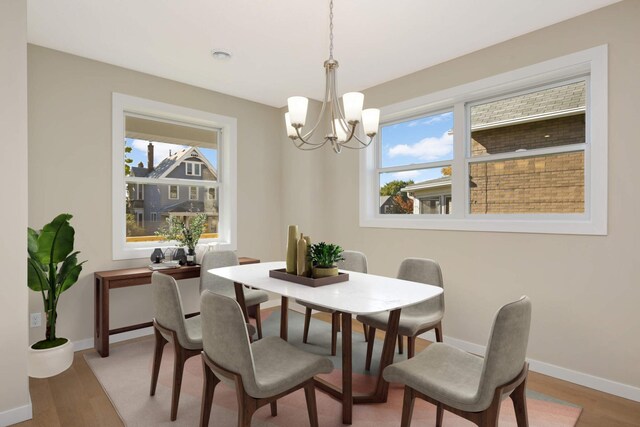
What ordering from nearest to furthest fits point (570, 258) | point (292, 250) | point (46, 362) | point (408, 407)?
point (408, 407) → point (46, 362) → point (292, 250) → point (570, 258)

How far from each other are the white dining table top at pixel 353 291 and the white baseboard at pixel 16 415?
4.40 ft

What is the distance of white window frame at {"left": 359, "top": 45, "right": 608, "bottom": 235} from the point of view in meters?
2.51

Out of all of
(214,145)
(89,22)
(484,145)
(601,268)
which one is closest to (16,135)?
(89,22)

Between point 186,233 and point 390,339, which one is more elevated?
point 186,233

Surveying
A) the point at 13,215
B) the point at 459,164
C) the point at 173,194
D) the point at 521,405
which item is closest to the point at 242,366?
the point at 521,405

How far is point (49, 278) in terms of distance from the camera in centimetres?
258

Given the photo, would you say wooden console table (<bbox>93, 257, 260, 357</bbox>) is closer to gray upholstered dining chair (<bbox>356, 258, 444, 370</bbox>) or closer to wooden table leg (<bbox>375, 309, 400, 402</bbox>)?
gray upholstered dining chair (<bbox>356, 258, 444, 370</bbox>)

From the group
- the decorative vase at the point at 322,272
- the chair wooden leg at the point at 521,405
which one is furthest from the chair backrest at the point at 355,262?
the chair wooden leg at the point at 521,405

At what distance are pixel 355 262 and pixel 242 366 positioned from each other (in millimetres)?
1903

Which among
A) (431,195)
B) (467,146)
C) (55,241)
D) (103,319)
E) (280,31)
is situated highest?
(280,31)

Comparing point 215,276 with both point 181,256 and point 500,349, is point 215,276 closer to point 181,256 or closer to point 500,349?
point 181,256

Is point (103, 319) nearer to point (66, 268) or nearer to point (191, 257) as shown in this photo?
point (66, 268)

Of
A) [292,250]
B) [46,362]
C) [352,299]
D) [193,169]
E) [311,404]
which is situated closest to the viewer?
[311,404]

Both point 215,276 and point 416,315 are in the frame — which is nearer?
point 416,315
